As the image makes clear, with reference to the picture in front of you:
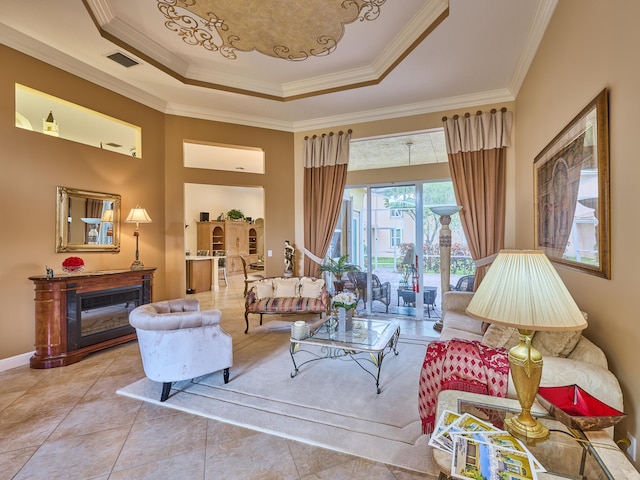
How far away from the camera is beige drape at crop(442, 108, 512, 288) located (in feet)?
14.2

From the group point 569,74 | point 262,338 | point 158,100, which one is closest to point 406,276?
point 262,338

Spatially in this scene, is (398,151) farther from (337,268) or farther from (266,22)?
(266,22)

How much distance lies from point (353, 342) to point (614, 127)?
248 centimetres

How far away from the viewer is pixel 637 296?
1507 millimetres

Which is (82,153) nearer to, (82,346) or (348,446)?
(82,346)

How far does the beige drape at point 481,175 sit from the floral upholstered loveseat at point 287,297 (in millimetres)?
2350

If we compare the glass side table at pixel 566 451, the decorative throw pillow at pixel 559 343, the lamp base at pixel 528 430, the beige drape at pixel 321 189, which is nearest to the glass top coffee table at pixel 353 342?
the decorative throw pillow at pixel 559 343

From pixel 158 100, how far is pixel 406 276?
16.8 feet

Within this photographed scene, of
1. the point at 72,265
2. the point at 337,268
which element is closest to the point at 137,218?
the point at 72,265

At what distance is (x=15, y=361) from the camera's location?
132 inches

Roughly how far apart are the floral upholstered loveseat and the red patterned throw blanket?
8.04 feet

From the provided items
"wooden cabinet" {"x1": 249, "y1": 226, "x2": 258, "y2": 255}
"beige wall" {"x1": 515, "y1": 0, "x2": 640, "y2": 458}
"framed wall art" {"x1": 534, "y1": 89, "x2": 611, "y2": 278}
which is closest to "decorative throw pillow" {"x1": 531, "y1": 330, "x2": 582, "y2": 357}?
"beige wall" {"x1": 515, "y1": 0, "x2": 640, "y2": 458}

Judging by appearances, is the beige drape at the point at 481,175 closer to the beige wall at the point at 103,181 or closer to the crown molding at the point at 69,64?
the beige wall at the point at 103,181

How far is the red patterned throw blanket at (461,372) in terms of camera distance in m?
1.80
